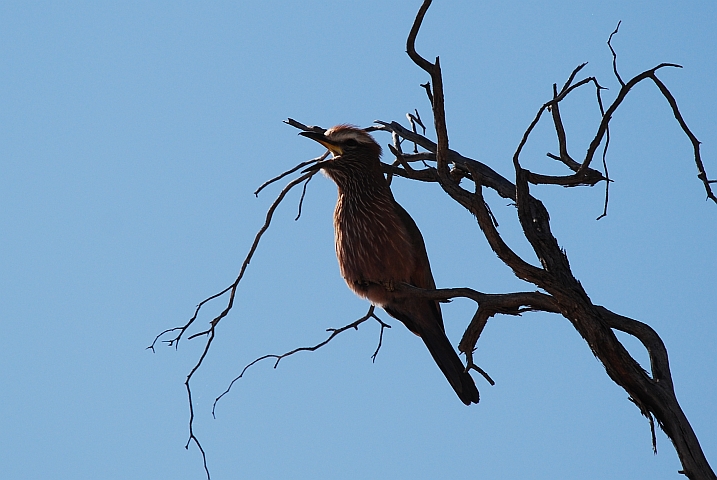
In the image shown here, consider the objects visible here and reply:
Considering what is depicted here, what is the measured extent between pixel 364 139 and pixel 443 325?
131 cm

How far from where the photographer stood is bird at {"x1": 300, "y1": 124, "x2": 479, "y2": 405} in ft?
17.5

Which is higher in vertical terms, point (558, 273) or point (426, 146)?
point (426, 146)

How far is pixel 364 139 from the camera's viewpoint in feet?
19.5

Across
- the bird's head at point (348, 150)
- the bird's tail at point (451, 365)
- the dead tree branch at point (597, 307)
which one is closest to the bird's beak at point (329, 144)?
the bird's head at point (348, 150)

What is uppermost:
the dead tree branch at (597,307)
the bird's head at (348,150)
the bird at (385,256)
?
the bird's head at (348,150)

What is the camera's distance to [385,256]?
5.35 m

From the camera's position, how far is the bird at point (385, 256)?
5332mm

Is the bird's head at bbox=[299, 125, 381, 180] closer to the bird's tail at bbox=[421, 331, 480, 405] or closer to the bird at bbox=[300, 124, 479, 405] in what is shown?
the bird at bbox=[300, 124, 479, 405]

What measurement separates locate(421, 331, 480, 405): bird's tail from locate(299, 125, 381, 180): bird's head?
1.16 m

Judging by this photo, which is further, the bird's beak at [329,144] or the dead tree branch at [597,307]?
the bird's beak at [329,144]

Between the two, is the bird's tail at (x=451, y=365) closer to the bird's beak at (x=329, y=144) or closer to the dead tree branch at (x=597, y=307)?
the dead tree branch at (x=597, y=307)

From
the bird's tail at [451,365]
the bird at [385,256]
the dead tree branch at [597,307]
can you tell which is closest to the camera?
the dead tree branch at [597,307]

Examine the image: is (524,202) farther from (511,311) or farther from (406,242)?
(406,242)

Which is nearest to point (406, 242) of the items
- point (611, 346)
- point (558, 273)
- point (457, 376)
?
point (457, 376)
